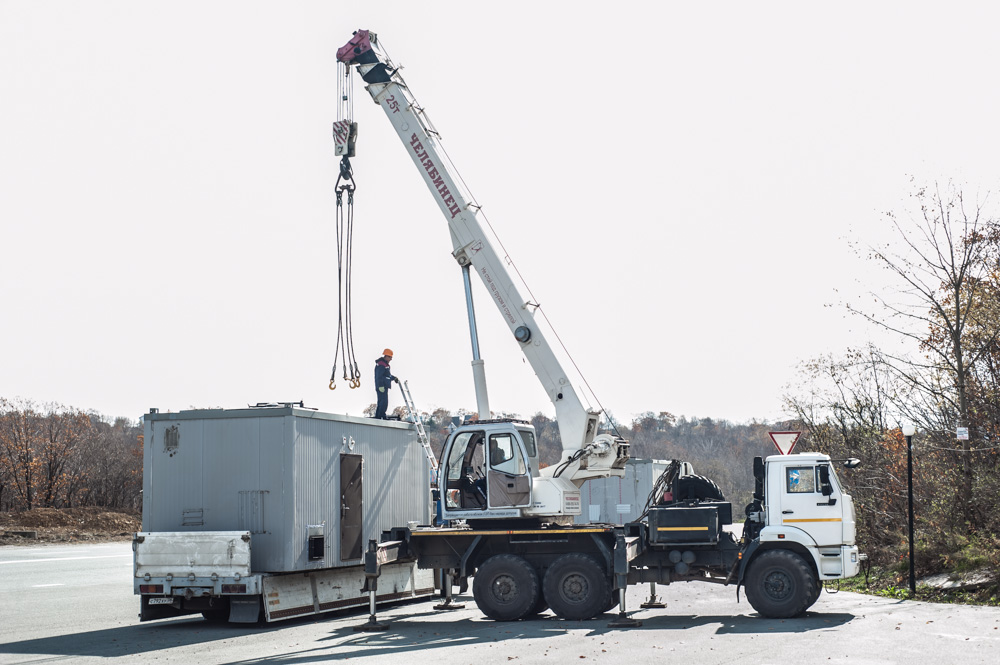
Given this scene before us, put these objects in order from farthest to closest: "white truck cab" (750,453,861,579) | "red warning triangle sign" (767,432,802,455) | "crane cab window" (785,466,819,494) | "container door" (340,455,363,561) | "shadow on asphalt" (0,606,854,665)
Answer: "red warning triangle sign" (767,432,802,455), "container door" (340,455,363,561), "crane cab window" (785,466,819,494), "white truck cab" (750,453,861,579), "shadow on asphalt" (0,606,854,665)

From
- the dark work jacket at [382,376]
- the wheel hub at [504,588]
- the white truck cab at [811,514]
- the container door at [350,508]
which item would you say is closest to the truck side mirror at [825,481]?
the white truck cab at [811,514]

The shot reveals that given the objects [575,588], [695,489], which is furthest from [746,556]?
[575,588]

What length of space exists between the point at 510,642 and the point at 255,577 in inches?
166

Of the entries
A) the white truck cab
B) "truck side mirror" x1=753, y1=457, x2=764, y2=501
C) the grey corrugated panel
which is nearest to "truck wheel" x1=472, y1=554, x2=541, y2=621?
the grey corrugated panel

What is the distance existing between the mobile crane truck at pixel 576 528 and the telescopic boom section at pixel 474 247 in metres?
0.03

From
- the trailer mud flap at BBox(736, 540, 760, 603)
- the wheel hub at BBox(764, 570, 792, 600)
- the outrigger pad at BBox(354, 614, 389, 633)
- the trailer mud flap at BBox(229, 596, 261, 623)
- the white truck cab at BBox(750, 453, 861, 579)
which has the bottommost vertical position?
the outrigger pad at BBox(354, 614, 389, 633)

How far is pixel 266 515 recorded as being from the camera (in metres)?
16.0

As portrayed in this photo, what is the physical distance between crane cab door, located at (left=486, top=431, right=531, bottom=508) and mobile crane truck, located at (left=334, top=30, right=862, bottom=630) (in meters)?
0.02

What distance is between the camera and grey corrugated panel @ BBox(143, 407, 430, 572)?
1595 cm

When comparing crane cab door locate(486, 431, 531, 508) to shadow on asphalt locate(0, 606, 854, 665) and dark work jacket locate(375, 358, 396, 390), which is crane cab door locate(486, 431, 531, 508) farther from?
dark work jacket locate(375, 358, 396, 390)

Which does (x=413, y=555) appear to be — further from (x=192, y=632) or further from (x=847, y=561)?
(x=847, y=561)

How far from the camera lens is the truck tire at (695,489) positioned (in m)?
17.5

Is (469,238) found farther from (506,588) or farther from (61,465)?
(61,465)

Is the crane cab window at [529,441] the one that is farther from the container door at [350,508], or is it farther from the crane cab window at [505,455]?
the container door at [350,508]
